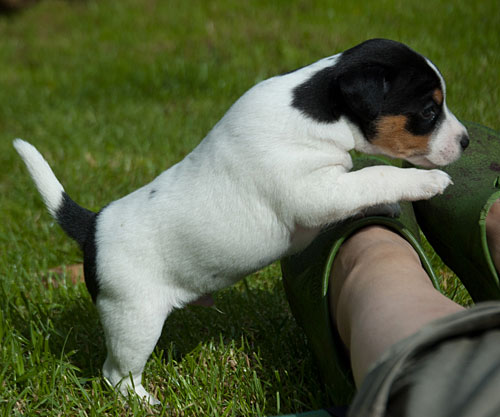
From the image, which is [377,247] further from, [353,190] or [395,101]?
[395,101]

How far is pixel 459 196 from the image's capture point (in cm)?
277

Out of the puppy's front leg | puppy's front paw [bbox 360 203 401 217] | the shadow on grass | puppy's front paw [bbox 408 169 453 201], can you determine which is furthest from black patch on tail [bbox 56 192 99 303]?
puppy's front paw [bbox 408 169 453 201]

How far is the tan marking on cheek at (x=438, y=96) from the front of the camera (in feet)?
7.84

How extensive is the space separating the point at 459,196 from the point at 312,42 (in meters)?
3.67

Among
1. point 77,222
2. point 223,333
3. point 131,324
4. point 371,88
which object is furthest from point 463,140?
point 77,222

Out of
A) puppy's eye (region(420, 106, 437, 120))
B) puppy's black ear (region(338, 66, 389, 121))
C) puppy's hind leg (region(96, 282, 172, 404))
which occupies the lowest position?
puppy's hind leg (region(96, 282, 172, 404))

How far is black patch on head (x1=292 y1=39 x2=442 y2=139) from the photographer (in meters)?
2.30

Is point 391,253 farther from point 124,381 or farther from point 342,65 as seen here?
point 124,381

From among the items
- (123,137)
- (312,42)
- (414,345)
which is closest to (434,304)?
(414,345)

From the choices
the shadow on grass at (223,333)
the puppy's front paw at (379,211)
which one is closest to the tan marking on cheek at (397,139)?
the puppy's front paw at (379,211)

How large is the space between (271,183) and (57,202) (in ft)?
2.93

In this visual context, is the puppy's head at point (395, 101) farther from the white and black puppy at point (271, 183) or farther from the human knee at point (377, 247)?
the human knee at point (377, 247)

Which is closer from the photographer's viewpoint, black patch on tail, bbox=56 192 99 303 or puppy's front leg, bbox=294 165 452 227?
puppy's front leg, bbox=294 165 452 227

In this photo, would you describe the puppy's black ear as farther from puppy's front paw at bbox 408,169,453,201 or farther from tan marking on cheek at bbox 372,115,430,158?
puppy's front paw at bbox 408,169,453,201
